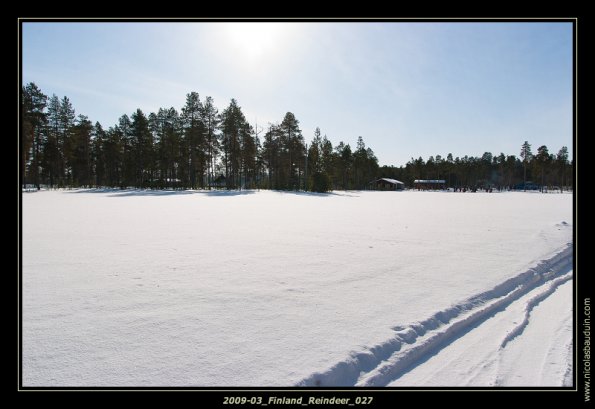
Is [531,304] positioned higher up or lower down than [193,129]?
lower down

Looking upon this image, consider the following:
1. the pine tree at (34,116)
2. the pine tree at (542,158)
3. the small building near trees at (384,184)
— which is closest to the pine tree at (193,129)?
the pine tree at (34,116)

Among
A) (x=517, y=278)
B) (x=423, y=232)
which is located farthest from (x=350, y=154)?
(x=517, y=278)

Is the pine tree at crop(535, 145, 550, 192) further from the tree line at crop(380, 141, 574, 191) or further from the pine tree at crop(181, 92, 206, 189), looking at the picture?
the pine tree at crop(181, 92, 206, 189)

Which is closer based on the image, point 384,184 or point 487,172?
point 384,184

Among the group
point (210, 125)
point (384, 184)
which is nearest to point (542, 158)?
point (384, 184)

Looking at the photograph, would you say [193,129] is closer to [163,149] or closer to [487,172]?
[163,149]

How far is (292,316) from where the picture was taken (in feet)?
13.7

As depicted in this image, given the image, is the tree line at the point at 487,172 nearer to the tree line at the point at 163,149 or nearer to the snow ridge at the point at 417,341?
the tree line at the point at 163,149

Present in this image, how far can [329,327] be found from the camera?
153 inches

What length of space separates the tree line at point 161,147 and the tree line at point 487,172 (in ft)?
244

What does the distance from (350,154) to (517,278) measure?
84.5 metres

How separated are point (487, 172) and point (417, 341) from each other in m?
151

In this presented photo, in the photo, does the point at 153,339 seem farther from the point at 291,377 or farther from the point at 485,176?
the point at 485,176

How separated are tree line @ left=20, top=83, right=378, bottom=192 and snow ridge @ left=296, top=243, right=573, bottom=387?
51.6 meters
